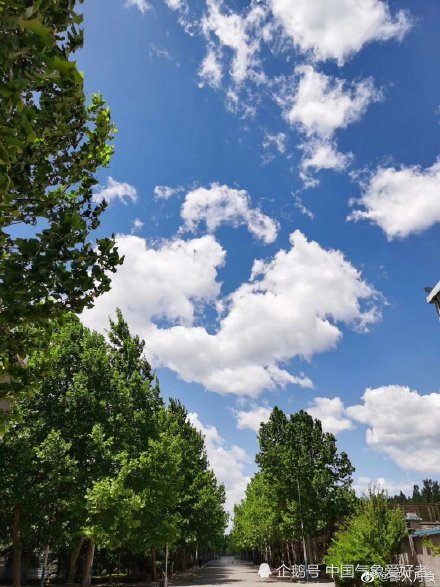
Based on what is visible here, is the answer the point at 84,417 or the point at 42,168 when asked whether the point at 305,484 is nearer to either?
the point at 84,417

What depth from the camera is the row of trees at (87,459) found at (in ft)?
68.6

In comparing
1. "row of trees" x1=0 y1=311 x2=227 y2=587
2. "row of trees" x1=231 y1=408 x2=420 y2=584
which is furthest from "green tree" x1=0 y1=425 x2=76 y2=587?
"row of trees" x1=231 y1=408 x2=420 y2=584

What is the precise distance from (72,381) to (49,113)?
2174 cm

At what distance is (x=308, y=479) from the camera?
39781mm

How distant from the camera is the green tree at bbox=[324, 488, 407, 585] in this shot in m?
19.5

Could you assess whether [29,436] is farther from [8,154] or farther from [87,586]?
[8,154]

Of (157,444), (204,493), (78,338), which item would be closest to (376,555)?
(157,444)

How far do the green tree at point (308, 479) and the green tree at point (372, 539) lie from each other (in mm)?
18439

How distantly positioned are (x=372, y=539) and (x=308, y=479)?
2064cm

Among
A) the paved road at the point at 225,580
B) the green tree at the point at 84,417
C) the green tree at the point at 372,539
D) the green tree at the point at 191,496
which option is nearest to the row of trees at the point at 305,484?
the paved road at the point at 225,580

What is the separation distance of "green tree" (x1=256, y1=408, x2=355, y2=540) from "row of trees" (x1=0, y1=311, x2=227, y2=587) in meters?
14.7

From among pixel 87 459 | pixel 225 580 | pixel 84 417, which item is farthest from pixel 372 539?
pixel 225 580

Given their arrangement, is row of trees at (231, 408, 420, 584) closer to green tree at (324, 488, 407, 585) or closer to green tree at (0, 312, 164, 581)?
green tree at (324, 488, 407, 585)

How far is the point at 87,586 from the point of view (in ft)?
84.0
